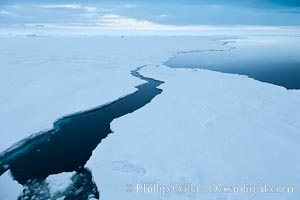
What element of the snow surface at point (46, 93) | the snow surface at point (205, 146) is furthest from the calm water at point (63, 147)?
the snow surface at point (205, 146)

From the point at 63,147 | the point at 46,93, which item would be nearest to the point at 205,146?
the point at 63,147

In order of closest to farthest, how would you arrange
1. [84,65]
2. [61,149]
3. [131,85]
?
[61,149] < [131,85] < [84,65]

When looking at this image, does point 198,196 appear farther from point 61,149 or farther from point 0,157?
point 0,157

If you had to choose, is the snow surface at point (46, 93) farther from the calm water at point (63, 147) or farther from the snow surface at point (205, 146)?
the snow surface at point (205, 146)

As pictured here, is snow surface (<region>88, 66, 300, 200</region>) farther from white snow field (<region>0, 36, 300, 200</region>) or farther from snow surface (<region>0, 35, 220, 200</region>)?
snow surface (<region>0, 35, 220, 200</region>)

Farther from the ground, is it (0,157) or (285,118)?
(285,118)

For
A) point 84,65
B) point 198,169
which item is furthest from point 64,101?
point 84,65
